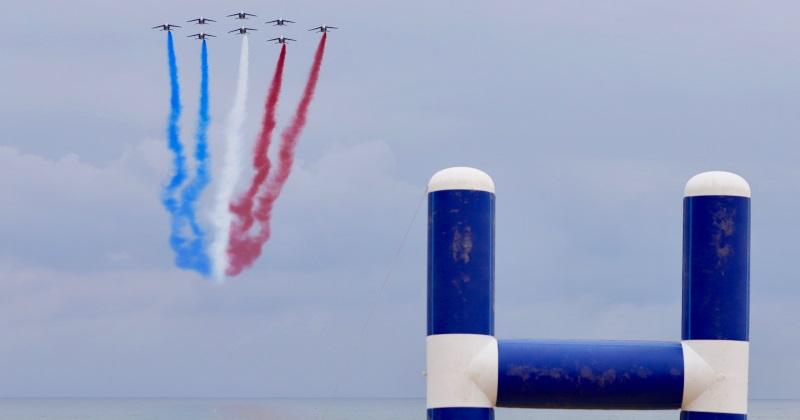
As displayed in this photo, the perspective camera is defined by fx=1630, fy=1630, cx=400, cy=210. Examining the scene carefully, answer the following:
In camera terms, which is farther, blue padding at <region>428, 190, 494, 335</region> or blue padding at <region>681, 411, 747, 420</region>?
blue padding at <region>681, 411, 747, 420</region>

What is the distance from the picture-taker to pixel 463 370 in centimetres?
1748

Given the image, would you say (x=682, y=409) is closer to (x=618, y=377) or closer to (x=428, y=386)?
(x=618, y=377)

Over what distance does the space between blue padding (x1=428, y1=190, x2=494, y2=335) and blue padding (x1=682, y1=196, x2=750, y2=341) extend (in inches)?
86.4

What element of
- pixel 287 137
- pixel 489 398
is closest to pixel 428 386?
pixel 489 398

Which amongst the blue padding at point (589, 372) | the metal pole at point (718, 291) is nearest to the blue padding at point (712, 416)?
the metal pole at point (718, 291)

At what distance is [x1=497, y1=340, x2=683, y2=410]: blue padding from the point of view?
17.4 meters

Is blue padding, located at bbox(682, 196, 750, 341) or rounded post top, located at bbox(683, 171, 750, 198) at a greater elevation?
rounded post top, located at bbox(683, 171, 750, 198)

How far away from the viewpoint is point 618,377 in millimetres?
17438

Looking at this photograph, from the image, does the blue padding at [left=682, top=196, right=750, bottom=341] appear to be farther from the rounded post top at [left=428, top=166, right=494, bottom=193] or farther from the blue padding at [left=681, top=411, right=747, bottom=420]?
the rounded post top at [left=428, top=166, right=494, bottom=193]

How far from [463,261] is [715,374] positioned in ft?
9.86

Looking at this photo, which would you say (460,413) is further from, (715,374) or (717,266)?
(717,266)

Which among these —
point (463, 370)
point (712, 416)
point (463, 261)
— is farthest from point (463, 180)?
point (712, 416)

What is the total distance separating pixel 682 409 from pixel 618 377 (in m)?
0.99

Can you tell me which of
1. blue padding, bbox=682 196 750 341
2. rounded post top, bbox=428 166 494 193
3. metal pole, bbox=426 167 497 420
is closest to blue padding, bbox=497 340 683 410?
metal pole, bbox=426 167 497 420
